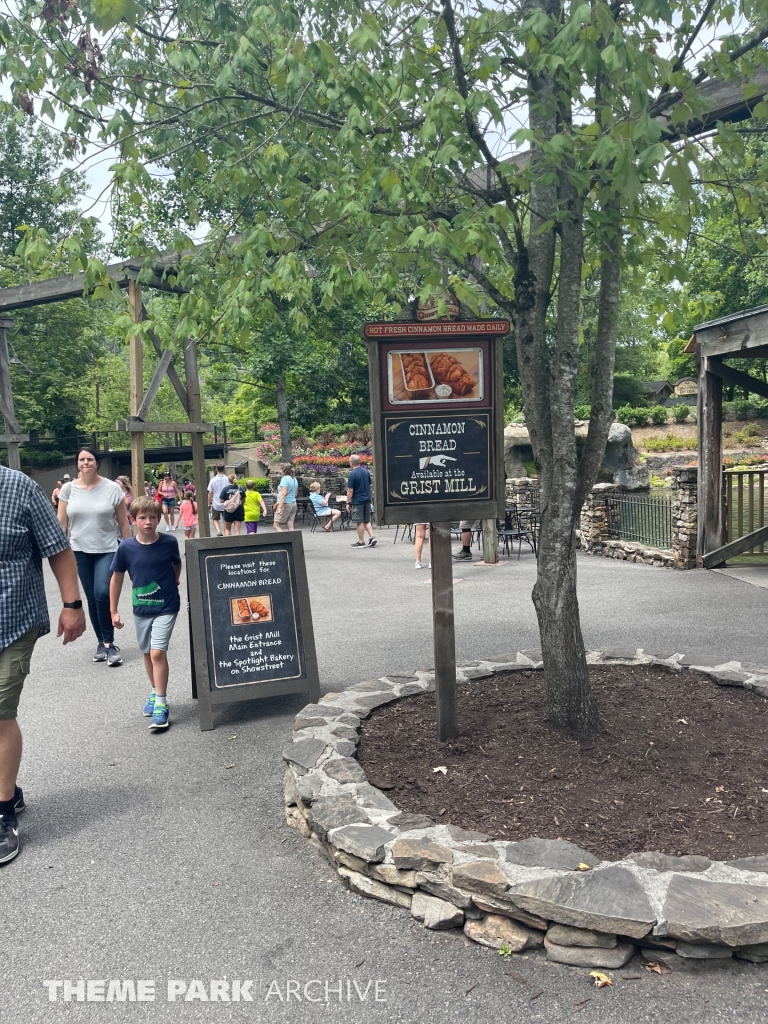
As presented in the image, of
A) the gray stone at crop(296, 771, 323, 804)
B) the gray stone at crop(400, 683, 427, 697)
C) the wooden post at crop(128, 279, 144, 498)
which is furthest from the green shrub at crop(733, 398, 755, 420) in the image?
the gray stone at crop(296, 771, 323, 804)

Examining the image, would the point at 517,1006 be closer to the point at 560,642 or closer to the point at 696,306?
the point at 560,642

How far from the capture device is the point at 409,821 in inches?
142

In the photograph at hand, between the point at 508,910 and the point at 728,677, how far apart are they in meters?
3.00

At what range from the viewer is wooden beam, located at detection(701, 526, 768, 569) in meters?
10.7

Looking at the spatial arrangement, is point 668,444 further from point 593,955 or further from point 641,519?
point 593,955

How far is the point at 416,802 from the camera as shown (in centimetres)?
392

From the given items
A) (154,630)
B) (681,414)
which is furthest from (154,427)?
(681,414)

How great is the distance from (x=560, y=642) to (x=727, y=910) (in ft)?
6.06

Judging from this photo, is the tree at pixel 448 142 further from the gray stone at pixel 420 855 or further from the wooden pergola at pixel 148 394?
the wooden pergola at pixel 148 394

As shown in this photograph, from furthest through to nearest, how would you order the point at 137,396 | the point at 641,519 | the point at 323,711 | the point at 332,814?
the point at 137,396, the point at 641,519, the point at 323,711, the point at 332,814

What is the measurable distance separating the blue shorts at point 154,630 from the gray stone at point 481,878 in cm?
292

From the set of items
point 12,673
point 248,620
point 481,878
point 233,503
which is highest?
point 233,503

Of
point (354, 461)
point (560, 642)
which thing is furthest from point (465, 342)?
point (354, 461)

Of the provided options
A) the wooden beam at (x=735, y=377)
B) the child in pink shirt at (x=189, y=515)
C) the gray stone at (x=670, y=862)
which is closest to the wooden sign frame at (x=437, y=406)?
the gray stone at (x=670, y=862)
